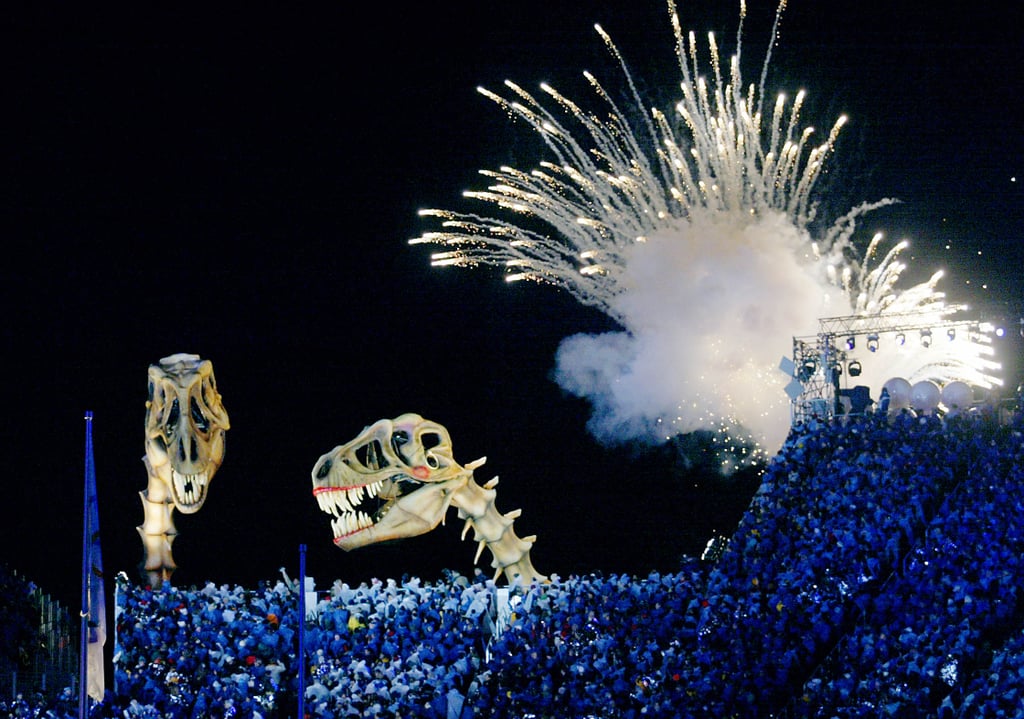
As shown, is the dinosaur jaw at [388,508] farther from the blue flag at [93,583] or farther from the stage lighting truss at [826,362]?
the stage lighting truss at [826,362]

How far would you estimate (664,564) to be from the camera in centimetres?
Result: 2811

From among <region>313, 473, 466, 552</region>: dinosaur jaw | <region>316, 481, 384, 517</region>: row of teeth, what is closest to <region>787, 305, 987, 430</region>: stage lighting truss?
<region>313, 473, 466, 552</region>: dinosaur jaw

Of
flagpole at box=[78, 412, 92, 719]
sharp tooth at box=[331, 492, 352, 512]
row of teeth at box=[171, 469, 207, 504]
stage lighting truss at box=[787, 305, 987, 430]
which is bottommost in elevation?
flagpole at box=[78, 412, 92, 719]

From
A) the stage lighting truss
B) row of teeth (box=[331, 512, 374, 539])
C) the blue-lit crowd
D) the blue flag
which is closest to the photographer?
the blue flag

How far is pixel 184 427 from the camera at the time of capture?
2184cm

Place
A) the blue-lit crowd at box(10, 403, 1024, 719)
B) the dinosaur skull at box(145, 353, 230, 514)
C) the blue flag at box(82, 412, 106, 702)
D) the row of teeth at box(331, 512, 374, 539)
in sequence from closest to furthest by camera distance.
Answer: the blue flag at box(82, 412, 106, 702) < the blue-lit crowd at box(10, 403, 1024, 719) < the dinosaur skull at box(145, 353, 230, 514) < the row of teeth at box(331, 512, 374, 539)

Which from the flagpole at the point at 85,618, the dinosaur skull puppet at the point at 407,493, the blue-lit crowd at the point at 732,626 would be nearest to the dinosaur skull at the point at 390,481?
the dinosaur skull puppet at the point at 407,493

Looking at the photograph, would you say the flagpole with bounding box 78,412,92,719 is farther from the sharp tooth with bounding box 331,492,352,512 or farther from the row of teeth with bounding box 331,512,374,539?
the row of teeth with bounding box 331,512,374,539

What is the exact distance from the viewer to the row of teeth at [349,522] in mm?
21984

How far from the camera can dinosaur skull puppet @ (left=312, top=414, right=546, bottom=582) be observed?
21.8m

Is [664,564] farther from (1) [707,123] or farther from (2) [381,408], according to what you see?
(1) [707,123]

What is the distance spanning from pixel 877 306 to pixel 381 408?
10.1 m

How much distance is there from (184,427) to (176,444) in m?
0.32

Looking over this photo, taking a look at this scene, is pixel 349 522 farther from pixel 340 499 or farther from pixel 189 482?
pixel 189 482
